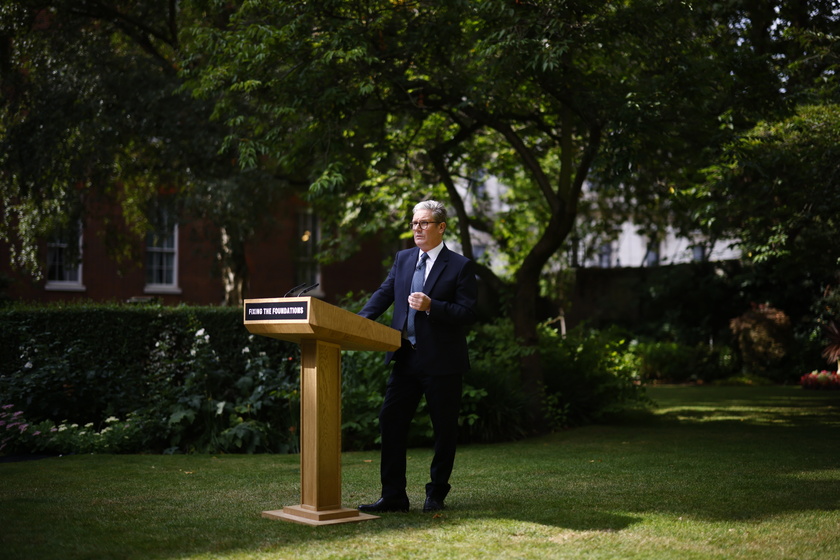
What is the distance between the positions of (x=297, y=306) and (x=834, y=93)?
Answer: 25.4ft

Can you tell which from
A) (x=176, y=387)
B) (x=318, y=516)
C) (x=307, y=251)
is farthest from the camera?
(x=307, y=251)

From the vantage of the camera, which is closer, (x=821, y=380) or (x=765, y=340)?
(x=821, y=380)

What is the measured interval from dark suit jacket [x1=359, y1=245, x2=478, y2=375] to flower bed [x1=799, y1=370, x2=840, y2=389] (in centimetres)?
1474

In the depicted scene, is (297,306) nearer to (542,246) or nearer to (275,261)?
(542,246)

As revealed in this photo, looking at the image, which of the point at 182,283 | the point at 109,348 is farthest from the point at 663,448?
the point at 182,283

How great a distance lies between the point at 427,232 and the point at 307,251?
75.0 feet

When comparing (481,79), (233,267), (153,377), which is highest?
(481,79)

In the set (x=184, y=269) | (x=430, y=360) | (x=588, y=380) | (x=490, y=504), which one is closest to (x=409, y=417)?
(x=430, y=360)

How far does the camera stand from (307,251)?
28219 mm

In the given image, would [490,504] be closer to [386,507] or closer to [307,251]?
[386,507]

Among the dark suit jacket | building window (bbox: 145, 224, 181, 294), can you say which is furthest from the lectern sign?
building window (bbox: 145, 224, 181, 294)

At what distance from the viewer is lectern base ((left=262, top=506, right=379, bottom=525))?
514cm

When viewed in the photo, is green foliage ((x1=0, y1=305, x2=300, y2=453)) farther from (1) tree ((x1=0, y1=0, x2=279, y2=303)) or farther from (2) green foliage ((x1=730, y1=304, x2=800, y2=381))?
(2) green foliage ((x1=730, y1=304, x2=800, y2=381))

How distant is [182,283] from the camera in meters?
25.9
